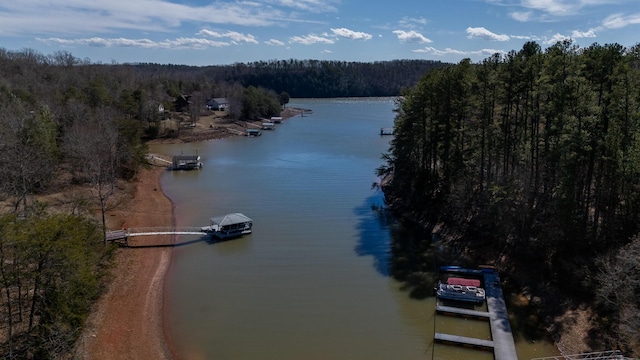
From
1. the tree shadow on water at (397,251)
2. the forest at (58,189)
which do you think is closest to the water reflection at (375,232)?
the tree shadow on water at (397,251)

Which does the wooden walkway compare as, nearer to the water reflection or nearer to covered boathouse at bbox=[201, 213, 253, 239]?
covered boathouse at bbox=[201, 213, 253, 239]

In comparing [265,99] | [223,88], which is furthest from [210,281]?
[223,88]

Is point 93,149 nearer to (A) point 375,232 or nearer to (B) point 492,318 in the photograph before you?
(A) point 375,232

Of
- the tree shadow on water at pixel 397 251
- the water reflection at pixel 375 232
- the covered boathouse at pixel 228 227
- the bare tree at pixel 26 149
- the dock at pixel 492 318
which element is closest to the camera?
the dock at pixel 492 318

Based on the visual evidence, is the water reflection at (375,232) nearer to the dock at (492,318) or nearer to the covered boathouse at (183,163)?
the dock at (492,318)

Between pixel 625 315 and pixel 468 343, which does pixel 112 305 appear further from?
pixel 625 315

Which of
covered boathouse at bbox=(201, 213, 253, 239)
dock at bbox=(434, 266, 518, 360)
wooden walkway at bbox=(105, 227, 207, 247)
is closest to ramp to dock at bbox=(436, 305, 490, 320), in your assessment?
dock at bbox=(434, 266, 518, 360)

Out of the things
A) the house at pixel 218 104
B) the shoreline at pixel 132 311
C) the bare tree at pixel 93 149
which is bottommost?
the shoreline at pixel 132 311
